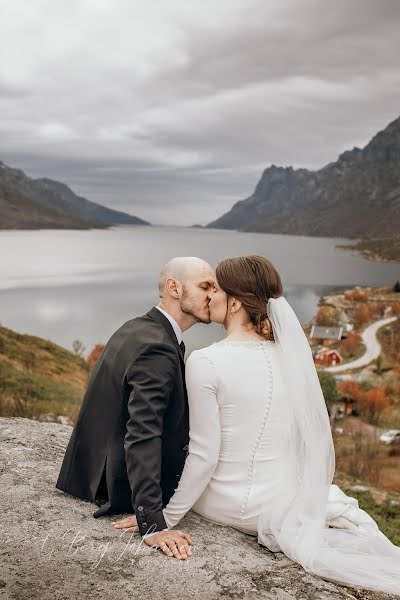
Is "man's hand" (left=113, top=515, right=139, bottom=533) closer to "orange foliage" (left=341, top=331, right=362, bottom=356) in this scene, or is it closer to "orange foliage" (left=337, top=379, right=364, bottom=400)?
"orange foliage" (left=337, top=379, right=364, bottom=400)

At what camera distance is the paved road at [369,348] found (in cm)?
6481

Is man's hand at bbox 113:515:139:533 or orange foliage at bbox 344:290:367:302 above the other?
man's hand at bbox 113:515:139:533

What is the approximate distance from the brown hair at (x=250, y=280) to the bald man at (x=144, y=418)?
175 millimetres

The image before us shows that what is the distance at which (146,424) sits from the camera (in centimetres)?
333

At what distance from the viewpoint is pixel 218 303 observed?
12.2 feet

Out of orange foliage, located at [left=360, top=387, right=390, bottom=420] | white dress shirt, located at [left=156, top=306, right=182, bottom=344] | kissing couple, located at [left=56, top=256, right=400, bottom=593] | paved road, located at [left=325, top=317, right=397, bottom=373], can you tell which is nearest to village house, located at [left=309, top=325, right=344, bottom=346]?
paved road, located at [left=325, top=317, right=397, bottom=373]

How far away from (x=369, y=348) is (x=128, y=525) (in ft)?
245

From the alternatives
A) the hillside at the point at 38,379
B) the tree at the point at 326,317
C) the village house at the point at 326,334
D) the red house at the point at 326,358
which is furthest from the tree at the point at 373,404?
the tree at the point at 326,317

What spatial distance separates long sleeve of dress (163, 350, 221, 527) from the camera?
3.48 m

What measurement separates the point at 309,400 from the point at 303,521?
80cm

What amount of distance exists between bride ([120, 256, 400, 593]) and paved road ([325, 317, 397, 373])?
6027 centimetres

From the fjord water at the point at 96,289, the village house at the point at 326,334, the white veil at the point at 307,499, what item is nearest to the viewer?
the white veil at the point at 307,499

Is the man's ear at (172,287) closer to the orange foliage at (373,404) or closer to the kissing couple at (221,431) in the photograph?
the kissing couple at (221,431)

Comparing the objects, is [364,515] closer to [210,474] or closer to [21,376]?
[210,474]
